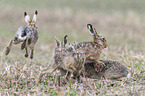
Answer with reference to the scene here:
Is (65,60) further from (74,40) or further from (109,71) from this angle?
(74,40)

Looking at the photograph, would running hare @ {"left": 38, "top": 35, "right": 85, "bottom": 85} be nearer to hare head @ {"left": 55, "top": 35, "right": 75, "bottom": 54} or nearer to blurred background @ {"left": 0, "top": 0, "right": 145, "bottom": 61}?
hare head @ {"left": 55, "top": 35, "right": 75, "bottom": 54}

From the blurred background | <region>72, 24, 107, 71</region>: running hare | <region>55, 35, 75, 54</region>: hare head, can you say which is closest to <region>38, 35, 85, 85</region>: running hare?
<region>55, 35, 75, 54</region>: hare head

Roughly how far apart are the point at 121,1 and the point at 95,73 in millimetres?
15398

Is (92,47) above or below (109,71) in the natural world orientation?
above

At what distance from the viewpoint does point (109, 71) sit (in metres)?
4.70

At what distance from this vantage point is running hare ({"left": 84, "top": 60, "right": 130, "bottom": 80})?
4.66 m

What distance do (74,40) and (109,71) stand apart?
5.87 m

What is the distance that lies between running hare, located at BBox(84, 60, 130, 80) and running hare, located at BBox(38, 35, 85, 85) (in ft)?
1.30

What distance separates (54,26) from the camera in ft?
43.2

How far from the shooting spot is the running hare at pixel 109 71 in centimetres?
466

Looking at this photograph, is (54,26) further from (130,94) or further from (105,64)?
(130,94)

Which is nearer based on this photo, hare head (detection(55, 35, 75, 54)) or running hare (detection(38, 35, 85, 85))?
running hare (detection(38, 35, 85, 85))

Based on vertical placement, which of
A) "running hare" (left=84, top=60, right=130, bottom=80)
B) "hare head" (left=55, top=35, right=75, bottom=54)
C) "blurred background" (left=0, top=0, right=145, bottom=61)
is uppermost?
"blurred background" (left=0, top=0, right=145, bottom=61)

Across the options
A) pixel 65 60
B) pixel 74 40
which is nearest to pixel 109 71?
pixel 65 60
